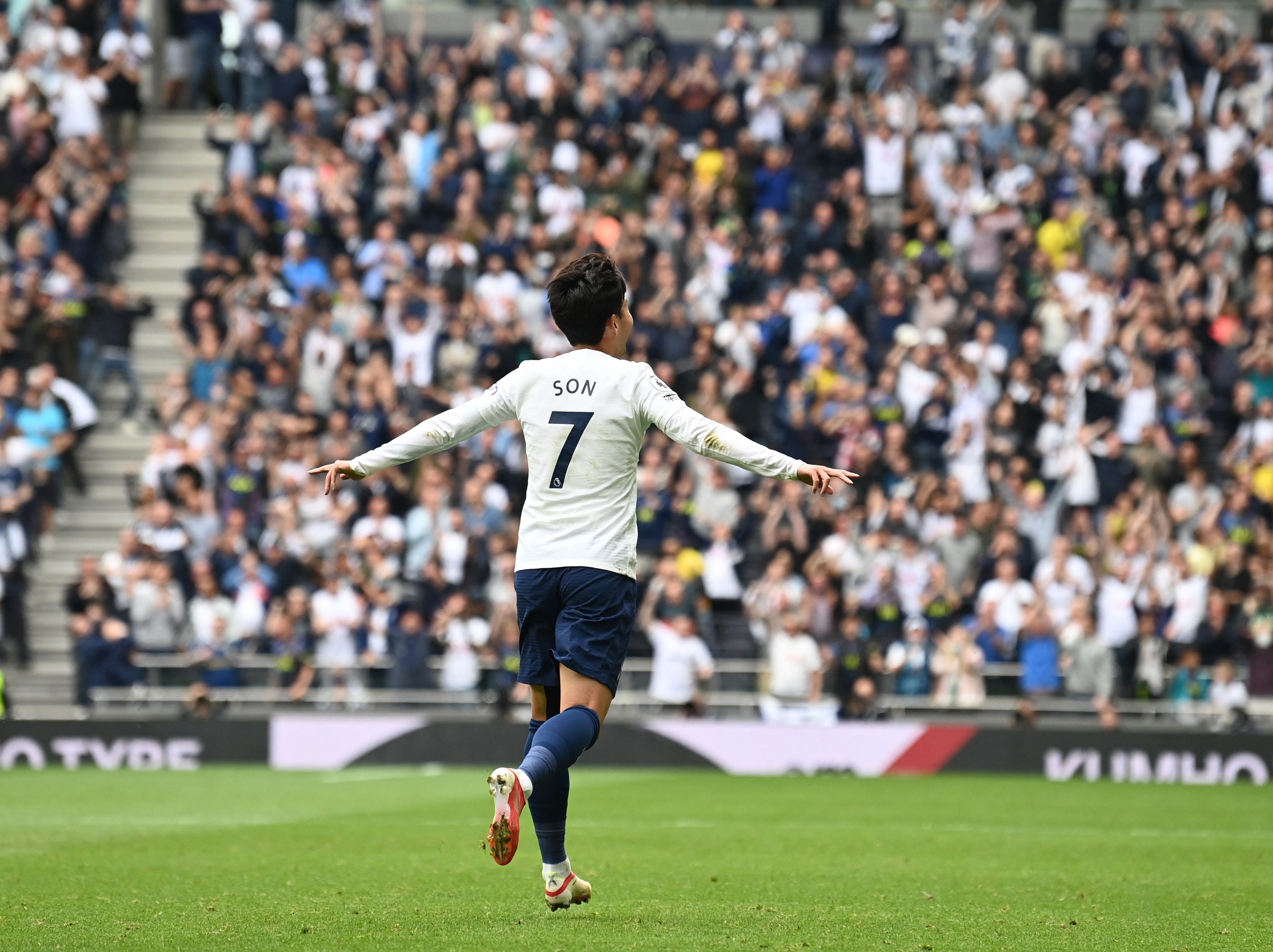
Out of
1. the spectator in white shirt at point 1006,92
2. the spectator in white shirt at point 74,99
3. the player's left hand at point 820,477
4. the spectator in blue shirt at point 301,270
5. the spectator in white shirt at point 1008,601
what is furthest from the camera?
the spectator in white shirt at point 74,99

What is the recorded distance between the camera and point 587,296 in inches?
294

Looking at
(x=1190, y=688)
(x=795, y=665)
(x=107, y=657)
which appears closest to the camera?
(x=1190, y=688)

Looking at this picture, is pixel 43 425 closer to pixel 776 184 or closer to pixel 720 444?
pixel 776 184

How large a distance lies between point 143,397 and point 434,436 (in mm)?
17434

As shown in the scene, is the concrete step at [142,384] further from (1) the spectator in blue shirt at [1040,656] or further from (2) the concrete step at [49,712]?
(1) the spectator in blue shirt at [1040,656]

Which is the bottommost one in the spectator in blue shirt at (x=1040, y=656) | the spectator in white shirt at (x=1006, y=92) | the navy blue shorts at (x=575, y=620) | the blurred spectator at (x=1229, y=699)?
the blurred spectator at (x=1229, y=699)

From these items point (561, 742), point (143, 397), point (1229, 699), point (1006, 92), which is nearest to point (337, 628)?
point (143, 397)

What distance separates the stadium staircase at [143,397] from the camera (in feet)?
69.9

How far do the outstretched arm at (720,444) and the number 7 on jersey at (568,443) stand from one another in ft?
0.85

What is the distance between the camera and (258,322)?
2273cm

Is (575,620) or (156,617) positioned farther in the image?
(156,617)

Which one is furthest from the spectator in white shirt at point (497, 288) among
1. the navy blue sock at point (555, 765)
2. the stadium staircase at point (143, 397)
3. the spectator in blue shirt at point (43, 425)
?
the navy blue sock at point (555, 765)

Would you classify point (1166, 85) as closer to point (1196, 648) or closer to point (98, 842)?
point (1196, 648)

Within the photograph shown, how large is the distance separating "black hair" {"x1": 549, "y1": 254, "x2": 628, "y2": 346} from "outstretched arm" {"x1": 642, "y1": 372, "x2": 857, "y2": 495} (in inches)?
12.1
